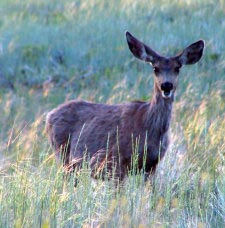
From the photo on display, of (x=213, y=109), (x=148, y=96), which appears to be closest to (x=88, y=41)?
(x=148, y=96)

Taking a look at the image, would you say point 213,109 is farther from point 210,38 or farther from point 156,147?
point 210,38

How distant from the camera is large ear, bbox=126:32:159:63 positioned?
9.52m

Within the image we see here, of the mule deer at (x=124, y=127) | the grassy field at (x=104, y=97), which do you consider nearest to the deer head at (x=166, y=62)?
the mule deer at (x=124, y=127)

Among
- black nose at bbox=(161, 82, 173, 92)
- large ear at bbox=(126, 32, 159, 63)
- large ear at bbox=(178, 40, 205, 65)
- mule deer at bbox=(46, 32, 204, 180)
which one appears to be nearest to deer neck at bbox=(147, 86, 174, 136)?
mule deer at bbox=(46, 32, 204, 180)

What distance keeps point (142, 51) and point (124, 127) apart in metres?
0.85

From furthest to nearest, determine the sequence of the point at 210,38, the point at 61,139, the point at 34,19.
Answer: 1. the point at 34,19
2. the point at 210,38
3. the point at 61,139

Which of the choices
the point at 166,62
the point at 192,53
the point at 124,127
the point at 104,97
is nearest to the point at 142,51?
the point at 166,62

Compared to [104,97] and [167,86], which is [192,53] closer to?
[167,86]

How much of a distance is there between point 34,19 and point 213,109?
8.48m

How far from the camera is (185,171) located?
847 centimetres

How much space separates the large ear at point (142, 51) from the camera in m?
9.52

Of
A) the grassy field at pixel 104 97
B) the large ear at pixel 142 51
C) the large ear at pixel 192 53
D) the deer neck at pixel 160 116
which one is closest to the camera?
the grassy field at pixel 104 97

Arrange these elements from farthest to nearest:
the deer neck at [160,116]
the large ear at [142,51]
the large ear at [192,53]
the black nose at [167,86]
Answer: the large ear at [192,53], the large ear at [142,51], the deer neck at [160,116], the black nose at [167,86]

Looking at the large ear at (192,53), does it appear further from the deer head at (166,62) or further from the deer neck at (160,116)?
the deer neck at (160,116)
